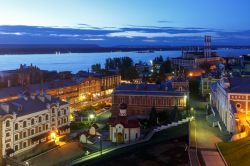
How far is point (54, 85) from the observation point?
44688 millimetres

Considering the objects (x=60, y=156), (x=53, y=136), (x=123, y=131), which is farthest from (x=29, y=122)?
(x=123, y=131)

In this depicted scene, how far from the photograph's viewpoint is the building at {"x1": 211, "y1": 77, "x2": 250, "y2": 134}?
88.1ft

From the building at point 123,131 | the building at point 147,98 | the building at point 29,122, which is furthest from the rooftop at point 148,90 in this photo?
the building at point 123,131

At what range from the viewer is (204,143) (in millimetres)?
25641

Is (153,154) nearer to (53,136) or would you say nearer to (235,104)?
(235,104)

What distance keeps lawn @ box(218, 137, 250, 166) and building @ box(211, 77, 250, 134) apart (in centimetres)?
233

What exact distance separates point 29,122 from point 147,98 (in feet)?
46.7

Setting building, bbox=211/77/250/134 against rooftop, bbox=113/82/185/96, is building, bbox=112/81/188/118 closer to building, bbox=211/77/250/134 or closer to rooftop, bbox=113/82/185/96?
rooftop, bbox=113/82/185/96

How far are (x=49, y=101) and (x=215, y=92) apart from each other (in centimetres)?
1755

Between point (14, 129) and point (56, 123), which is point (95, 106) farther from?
point (14, 129)

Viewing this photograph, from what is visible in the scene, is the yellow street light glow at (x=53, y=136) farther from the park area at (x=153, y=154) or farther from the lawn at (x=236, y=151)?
the lawn at (x=236, y=151)

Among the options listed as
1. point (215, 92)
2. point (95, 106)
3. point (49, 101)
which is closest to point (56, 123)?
point (49, 101)

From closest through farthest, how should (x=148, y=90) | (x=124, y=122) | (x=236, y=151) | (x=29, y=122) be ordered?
(x=236, y=151)
(x=29, y=122)
(x=124, y=122)
(x=148, y=90)

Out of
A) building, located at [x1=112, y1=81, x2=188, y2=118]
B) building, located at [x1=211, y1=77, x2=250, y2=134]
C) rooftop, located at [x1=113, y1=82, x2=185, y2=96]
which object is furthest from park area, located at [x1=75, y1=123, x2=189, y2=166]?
rooftop, located at [x1=113, y1=82, x2=185, y2=96]
